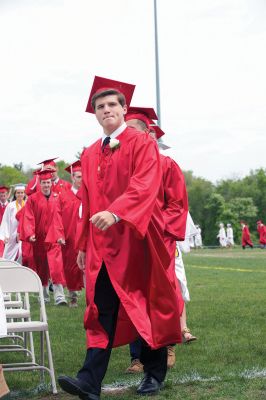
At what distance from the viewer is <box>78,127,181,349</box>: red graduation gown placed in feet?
17.0

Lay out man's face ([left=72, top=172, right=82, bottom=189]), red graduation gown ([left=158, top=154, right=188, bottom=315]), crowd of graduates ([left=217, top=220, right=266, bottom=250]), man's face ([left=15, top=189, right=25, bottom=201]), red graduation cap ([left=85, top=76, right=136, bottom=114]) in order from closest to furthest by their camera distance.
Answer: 1. red graduation cap ([left=85, top=76, right=136, bottom=114])
2. red graduation gown ([left=158, top=154, right=188, bottom=315])
3. man's face ([left=72, top=172, right=82, bottom=189])
4. man's face ([left=15, top=189, right=25, bottom=201])
5. crowd of graduates ([left=217, top=220, right=266, bottom=250])

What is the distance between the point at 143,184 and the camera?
17.0ft

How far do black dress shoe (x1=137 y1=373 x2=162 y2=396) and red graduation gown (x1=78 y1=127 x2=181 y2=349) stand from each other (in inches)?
12.9

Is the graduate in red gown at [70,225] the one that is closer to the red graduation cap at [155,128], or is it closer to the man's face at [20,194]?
the man's face at [20,194]

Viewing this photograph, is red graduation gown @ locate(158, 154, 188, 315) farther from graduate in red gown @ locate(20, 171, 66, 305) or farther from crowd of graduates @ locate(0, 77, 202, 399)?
graduate in red gown @ locate(20, 171, 66, 305)

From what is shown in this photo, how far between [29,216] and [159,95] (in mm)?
13798

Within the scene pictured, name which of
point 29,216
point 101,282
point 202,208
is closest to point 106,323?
point 101,282

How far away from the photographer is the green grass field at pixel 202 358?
546 cm

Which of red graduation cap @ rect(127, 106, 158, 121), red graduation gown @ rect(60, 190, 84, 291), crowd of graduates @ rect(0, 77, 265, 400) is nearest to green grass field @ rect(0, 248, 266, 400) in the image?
crowd of graduates @ rect(0, 77, 265, 400)

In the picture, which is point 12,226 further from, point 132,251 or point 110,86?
point 132,251

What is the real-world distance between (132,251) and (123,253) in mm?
73

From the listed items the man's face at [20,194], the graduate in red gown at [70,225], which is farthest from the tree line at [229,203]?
the graduate in red gown at [70,225]

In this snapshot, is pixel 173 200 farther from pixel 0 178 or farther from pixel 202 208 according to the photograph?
pixel 0 178

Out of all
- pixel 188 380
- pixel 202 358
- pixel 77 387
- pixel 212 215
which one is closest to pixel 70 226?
pixel 202 358
